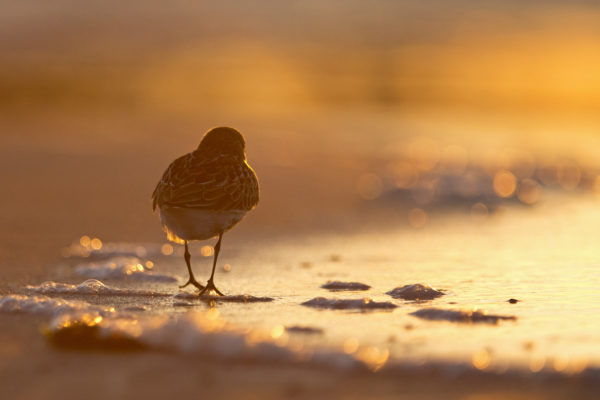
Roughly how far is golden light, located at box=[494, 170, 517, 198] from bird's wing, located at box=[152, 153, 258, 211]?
711cm

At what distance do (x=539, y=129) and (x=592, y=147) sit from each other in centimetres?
454

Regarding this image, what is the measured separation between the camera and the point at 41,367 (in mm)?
4281

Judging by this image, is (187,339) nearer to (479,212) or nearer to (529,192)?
(479,212)

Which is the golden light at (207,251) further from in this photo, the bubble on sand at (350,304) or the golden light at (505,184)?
the golden light at (505,184)

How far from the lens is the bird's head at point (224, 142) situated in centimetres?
746

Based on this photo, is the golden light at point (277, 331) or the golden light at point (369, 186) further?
the golden light at point (369, 186)

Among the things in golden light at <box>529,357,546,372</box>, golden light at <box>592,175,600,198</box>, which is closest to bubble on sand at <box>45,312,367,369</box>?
golden light at <box>529,357,546,372</box>

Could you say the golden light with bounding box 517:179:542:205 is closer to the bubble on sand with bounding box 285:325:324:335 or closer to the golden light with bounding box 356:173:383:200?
the golden light with bounding box 356:173:383:200

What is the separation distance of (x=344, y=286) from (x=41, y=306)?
2.33 meters

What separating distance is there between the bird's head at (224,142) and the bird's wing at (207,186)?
36cm

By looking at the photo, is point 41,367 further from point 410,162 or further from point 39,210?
point 410,162

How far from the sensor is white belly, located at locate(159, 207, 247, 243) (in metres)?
6.73

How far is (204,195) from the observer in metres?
6.57

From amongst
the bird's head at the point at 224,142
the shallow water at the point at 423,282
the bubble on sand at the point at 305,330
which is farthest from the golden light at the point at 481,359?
the bird's head at the point at 224,142
